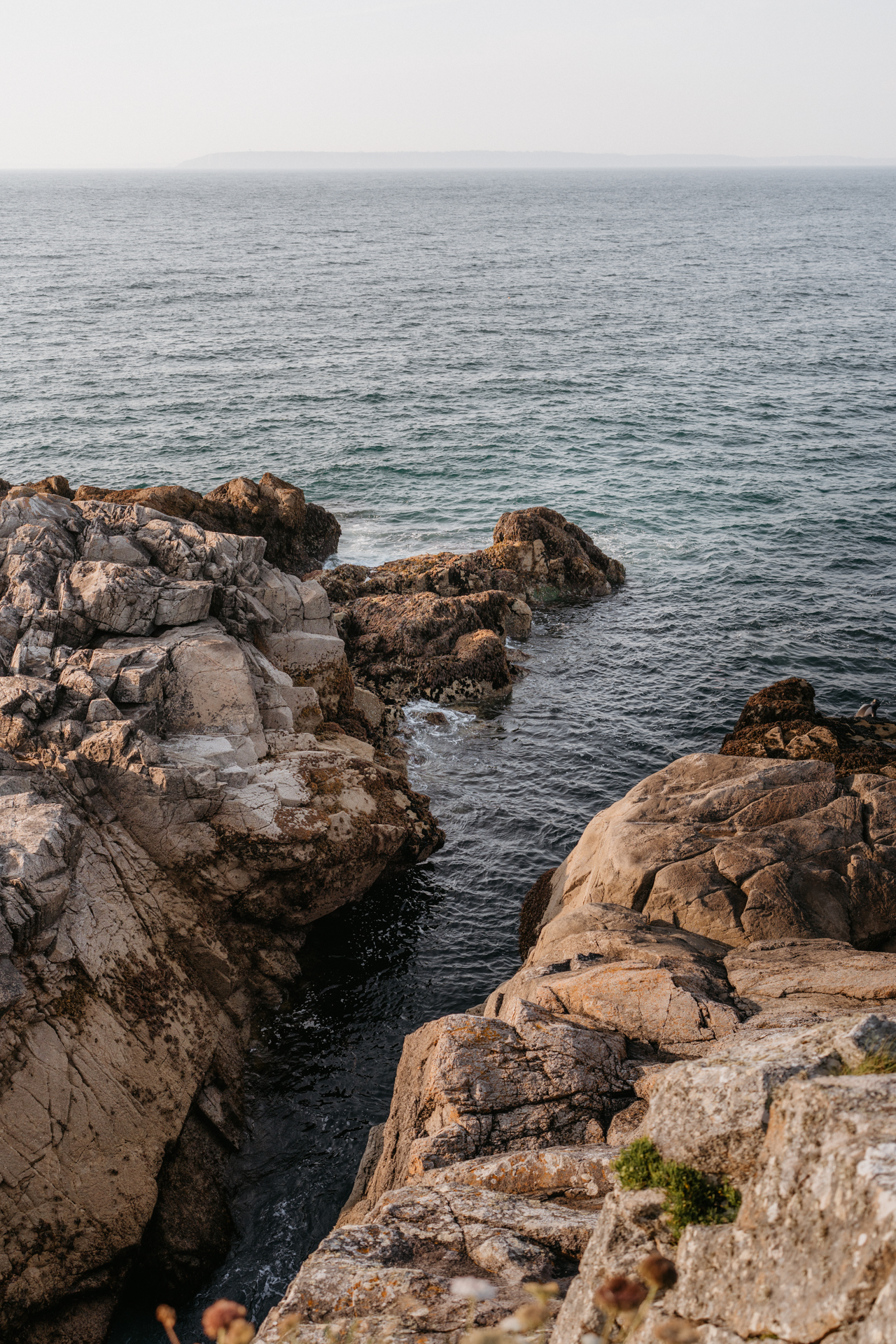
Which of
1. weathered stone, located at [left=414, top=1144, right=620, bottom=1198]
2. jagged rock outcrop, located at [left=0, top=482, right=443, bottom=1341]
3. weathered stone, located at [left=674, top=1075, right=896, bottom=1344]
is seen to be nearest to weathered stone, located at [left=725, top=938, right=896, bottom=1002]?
weathered stone, located at [left=414, top=1144, right=620, bottom=1198]

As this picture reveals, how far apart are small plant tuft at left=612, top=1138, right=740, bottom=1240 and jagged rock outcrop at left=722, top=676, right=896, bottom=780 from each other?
18950 mm

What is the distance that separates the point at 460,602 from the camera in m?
35.1

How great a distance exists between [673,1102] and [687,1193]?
694 mm

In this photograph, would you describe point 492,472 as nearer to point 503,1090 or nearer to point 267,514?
point 267,514

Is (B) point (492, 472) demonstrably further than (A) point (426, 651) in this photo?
Yes

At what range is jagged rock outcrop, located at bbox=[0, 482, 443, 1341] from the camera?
1462 cm

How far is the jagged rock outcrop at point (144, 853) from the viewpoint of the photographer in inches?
575

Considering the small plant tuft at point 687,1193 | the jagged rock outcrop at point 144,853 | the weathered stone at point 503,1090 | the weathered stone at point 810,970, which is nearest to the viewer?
the small plant tuft at point 687,1193

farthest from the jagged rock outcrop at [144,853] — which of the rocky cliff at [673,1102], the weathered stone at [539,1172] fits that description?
the weathered stone at [539,1172]

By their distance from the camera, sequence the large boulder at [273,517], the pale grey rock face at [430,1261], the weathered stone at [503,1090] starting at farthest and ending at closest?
the large boulder at [273,517] < the weathered stone at [503,1090] < the pale grey rock face at [430,1261]

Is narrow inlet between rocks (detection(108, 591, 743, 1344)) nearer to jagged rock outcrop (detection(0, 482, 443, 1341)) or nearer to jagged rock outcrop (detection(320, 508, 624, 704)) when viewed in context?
jagged rock outcrop (detection(0, 482, 443, 1341))

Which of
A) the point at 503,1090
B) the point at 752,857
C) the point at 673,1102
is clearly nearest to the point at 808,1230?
the point at 673,1102

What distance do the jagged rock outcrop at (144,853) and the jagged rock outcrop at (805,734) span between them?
10.6 m

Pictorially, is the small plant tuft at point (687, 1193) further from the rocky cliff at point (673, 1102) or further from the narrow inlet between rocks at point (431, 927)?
the narrow inlet between rocks at point (431, 927)
